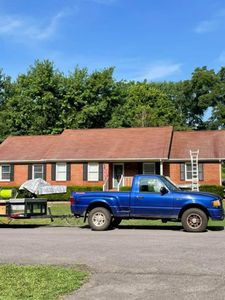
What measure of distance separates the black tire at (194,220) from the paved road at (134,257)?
0.30m

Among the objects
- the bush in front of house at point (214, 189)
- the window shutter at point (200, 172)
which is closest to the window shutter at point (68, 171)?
the window shutter at point (200, 172)

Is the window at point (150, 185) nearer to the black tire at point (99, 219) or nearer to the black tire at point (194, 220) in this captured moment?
the black tire at point (194, 220)

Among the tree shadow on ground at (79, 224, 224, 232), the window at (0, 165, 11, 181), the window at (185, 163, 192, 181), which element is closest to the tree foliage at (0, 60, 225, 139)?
the window at (0, 165, 11, 181)

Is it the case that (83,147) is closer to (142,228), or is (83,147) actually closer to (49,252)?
(142,228)

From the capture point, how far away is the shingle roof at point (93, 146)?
112 feet

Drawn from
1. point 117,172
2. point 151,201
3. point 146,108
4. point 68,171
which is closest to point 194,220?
point 151,201

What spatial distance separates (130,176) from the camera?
114 ft

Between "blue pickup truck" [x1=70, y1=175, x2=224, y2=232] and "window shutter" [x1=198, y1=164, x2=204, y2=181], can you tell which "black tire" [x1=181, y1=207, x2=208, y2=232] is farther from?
"window shutter" [x1=198, y1=164, x2=204, y2=181]

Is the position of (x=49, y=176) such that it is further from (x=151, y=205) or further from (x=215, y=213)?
(x=215, y=213)

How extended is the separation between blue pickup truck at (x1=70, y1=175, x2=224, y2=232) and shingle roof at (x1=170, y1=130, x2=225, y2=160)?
18115 millimetres

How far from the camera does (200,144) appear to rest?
117ft

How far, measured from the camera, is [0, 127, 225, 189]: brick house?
33500 millimetres

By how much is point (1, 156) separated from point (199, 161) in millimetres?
15815

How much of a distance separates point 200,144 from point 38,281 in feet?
96.7
